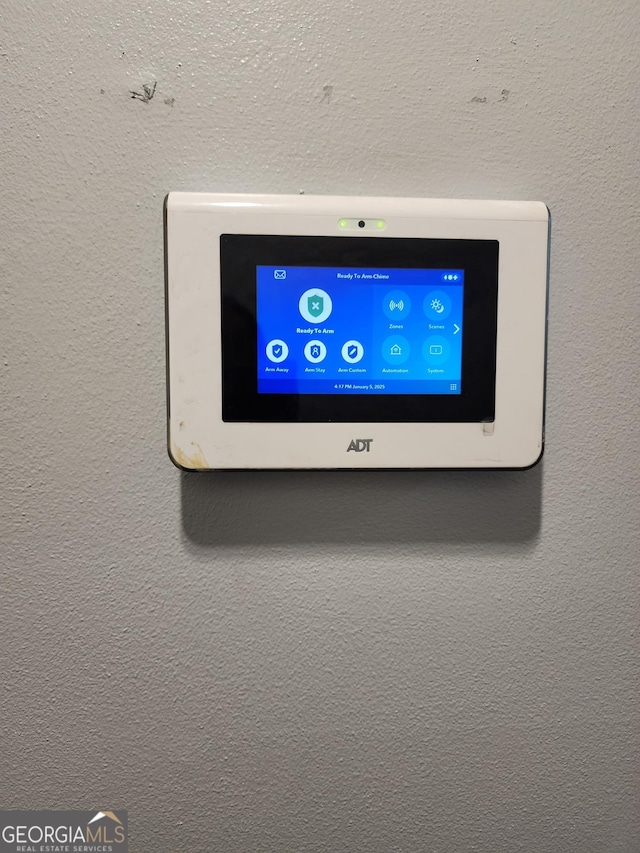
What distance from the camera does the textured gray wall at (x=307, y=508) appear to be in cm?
45

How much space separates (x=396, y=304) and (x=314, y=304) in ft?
0.21

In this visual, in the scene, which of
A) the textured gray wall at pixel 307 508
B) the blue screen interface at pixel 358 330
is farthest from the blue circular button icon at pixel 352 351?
the textured gray wall at pixel 307 508

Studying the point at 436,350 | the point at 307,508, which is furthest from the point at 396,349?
the point at 307,508

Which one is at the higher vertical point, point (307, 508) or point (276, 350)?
point (276, 350)

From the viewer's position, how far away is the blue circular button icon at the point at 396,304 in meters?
0.44

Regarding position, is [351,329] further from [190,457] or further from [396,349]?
[190,457]

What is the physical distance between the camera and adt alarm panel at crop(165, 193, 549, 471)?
434 millimetres

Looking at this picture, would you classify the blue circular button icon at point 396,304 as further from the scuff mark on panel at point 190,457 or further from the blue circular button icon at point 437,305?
the scuff mark on panel at point 190,457

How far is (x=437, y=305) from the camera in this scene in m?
0.45

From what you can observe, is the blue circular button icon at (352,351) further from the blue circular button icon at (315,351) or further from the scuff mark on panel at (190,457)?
the scuff mark on panel at (190,457)

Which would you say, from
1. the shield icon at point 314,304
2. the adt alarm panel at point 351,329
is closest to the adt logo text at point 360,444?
the adt alarm panel at point 351,329

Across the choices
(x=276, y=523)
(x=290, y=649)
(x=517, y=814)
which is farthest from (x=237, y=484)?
(x=517, y=814)

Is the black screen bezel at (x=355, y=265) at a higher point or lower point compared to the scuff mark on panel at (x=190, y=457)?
higher

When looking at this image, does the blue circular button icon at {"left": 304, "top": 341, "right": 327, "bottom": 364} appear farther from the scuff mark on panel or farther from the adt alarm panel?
the scuff mark on panel
